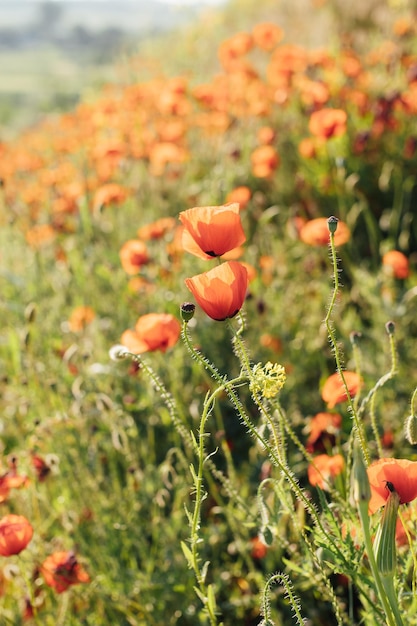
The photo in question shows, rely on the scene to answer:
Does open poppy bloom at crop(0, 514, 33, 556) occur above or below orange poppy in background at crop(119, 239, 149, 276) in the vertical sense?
below

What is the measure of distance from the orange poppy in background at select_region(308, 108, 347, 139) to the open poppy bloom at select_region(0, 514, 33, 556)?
6.57ft

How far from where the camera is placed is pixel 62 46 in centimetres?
5525

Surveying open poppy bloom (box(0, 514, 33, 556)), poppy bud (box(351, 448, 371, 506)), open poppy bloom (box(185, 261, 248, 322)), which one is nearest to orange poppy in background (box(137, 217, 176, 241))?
open poppy bloom (box(0, 514, 33, 556))

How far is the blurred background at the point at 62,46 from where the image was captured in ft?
37.4

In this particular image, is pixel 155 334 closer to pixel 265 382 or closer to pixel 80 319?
pixel 265 382

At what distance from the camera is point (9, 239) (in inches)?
148

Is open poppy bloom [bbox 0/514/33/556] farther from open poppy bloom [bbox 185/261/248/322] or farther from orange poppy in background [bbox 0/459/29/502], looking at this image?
open poppy bloom [bbox 185/261/248/322]

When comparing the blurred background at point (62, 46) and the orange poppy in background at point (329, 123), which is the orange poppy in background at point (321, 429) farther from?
the blurred background at point (62, 46)

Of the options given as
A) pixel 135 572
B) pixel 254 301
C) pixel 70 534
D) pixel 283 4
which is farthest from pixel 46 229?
pixel 283 4

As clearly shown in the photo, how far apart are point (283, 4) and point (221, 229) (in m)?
7.96

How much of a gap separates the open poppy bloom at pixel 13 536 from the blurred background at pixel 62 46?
3341 millimetres

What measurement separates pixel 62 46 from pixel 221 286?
5974cm

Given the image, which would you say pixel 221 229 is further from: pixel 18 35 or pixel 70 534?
pixel 18 35

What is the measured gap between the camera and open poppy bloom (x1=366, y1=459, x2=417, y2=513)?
1023 millimetres
